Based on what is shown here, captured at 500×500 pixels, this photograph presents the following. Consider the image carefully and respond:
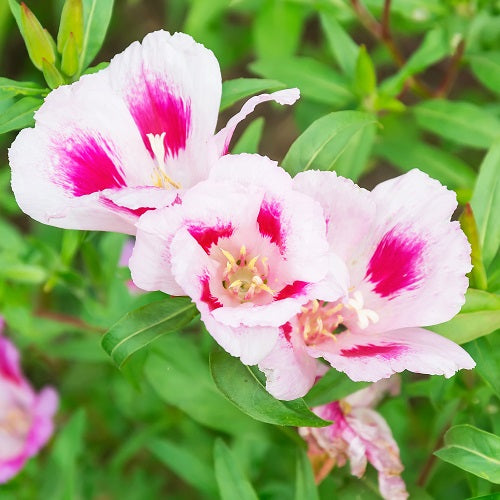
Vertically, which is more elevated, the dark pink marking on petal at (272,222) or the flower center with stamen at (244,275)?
the dark pink marking on petal at (272,222)

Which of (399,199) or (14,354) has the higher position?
(399,199)

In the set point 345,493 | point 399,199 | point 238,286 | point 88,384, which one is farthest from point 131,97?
point 88,384

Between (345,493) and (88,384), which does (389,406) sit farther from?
(88,384)

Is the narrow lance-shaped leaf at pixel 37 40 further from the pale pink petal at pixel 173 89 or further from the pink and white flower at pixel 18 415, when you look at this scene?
the pink and white flower at pixel 18 415

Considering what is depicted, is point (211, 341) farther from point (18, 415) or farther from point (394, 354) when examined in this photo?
point (394, 354)

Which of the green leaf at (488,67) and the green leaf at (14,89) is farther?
the green leaf at (488,67)

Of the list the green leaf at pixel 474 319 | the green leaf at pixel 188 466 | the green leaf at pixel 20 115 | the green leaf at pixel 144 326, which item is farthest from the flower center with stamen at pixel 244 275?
the green leaf at pixel 188 466

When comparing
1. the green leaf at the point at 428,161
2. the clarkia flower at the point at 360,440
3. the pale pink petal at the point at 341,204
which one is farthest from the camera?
the green leaf at the point at 428,161
